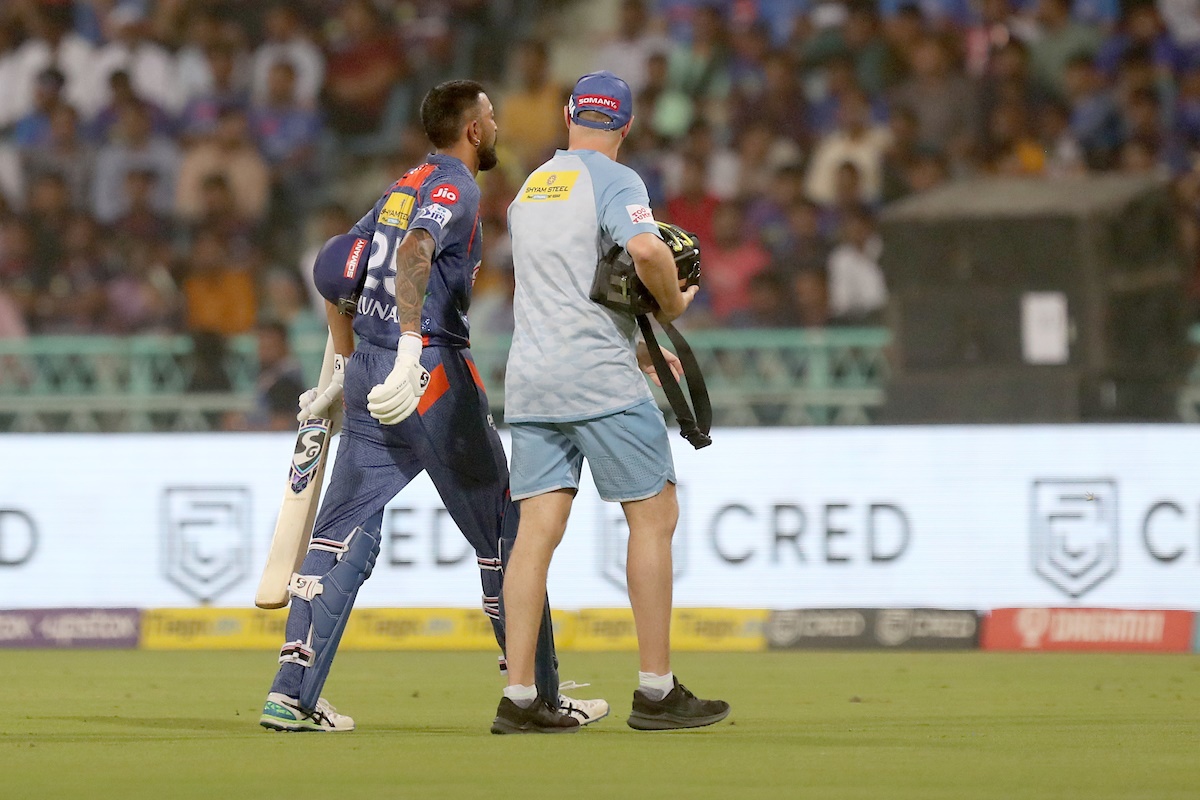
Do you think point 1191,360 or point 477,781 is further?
point 1191,360

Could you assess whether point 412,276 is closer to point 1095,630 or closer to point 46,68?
point 1095,630

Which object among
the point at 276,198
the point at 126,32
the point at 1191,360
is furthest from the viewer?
the point at 126,32

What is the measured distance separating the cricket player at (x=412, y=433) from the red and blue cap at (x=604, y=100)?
1.38 feet

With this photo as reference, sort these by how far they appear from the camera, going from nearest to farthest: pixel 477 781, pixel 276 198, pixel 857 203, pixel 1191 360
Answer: pixel 477 781
pixel 1191 360
pixel 857 203
pixel 276 198

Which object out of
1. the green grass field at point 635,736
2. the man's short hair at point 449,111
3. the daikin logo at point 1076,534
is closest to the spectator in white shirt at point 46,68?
the green grass field at point 635,736

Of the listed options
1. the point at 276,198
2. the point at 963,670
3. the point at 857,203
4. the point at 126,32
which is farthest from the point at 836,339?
the point at 126,32

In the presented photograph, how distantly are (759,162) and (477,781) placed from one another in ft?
34.8

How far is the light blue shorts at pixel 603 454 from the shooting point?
643 centimetres

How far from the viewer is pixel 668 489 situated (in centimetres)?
653

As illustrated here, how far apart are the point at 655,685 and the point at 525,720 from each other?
0.44m

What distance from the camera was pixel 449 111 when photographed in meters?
6.72

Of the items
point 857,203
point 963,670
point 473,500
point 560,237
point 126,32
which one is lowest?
point 963,670

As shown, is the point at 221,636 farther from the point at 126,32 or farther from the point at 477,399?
the point at 126,32

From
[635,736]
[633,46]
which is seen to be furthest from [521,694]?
[633,46]
